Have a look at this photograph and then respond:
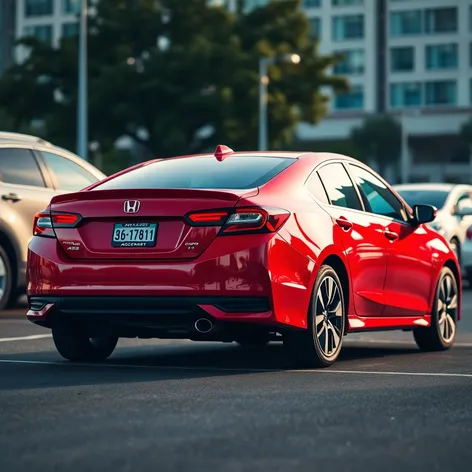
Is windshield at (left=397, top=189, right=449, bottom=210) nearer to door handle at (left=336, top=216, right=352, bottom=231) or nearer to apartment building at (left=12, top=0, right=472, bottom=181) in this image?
door handle at (left=336, top=216, right=352, bottom=231)

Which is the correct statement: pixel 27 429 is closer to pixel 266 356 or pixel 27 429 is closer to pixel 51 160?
pixel 266 356

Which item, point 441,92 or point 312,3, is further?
point 312,3

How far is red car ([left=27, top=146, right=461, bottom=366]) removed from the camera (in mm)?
8242

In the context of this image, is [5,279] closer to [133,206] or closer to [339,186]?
[339,186]

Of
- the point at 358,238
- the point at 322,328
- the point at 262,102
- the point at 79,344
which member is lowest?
the point at 79,344

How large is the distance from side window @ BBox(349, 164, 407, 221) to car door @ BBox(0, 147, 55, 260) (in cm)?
470

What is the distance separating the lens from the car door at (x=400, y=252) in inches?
394

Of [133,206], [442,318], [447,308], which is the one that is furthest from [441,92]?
[133,206]

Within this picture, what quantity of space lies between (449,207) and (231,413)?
14646 millimetres

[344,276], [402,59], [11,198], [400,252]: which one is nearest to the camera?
[344,276]

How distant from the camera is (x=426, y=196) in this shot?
2098 centimetres

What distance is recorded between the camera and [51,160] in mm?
14664

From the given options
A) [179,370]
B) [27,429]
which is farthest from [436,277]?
[27,429]

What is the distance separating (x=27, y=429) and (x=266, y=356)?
3.99m
